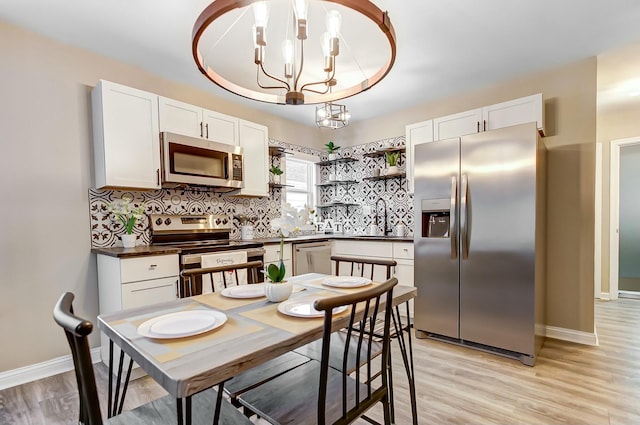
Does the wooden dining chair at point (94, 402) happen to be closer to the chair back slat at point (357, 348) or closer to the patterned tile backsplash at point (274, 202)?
the chair back slat at point (357, 348)

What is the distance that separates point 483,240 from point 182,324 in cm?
237

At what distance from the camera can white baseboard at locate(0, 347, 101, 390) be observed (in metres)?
2.18

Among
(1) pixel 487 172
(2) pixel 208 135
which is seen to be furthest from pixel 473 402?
(2) pixel 208 135

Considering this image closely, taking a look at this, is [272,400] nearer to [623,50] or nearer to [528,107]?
[528,107]

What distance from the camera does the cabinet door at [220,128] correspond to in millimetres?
3084

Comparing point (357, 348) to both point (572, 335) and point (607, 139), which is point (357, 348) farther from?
point (607, 139)

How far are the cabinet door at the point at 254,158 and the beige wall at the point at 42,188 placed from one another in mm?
1281

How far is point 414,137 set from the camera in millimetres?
3582

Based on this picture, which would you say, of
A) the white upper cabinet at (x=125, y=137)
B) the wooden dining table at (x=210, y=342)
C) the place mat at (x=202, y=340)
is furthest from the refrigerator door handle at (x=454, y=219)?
the white upper cabinet at (x=125, y=137)

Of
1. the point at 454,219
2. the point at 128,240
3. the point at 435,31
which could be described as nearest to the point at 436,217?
the point at 454,219

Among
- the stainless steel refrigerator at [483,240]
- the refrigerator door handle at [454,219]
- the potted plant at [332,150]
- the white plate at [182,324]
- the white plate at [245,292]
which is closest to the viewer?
the white plate at [182,324]

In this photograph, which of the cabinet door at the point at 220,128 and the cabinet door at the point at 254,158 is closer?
the cabinet door at the point at 220,128

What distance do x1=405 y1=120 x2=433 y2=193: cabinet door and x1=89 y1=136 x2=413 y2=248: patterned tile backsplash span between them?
0.37 metres

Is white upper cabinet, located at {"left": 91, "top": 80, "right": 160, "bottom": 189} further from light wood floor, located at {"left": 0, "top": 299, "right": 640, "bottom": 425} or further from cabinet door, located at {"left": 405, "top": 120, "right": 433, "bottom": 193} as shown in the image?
cabinet door, located at {"left": 405, "top": 120, "right": 433, "bottom": 193}
